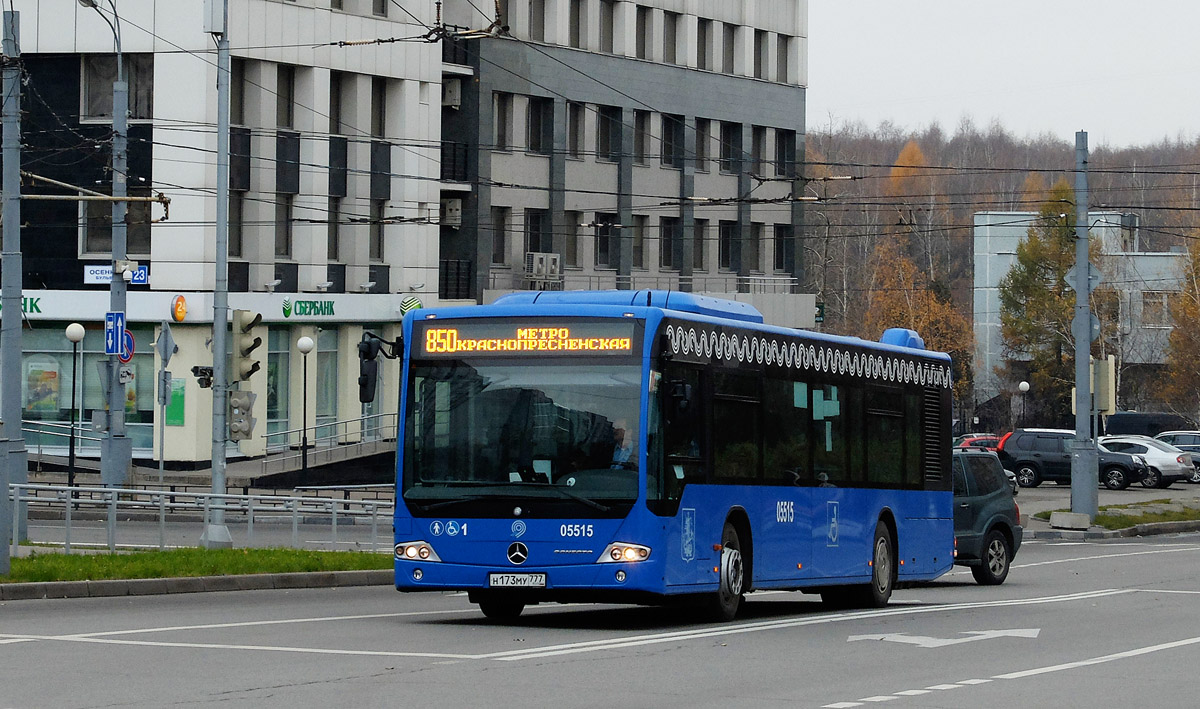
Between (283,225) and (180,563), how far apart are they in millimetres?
26978

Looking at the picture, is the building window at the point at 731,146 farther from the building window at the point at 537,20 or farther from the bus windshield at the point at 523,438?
the bus windshield at the point at 523,438

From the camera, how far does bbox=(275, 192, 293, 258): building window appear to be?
47969 millimetres

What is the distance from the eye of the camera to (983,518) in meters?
25.8

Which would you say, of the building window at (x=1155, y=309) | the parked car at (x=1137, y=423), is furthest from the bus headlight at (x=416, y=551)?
the building window at (x=1155, y=309)

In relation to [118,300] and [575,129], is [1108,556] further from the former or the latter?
[575,129]

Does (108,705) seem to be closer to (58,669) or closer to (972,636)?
(58,669)

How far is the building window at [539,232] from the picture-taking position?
57.8m

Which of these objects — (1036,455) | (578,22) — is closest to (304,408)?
(578,22)

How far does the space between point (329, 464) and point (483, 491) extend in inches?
1290

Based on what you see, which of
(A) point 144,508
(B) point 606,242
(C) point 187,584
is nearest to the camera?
(C) point 187,584

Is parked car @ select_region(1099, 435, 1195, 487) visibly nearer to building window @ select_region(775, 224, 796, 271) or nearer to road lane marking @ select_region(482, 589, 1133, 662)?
building window @ select_region(775, 224, 796, 271)

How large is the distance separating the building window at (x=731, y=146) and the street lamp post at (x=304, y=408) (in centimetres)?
2044

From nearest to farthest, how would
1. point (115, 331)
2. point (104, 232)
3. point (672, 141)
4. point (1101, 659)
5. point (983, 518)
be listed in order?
point (1101, 659) < point (983, 518) < point (115, 331) < point (104, 232) < point (672, 141)

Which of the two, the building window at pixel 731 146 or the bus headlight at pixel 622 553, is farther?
the building window at pixel 731 146
